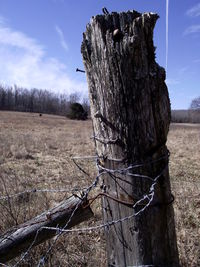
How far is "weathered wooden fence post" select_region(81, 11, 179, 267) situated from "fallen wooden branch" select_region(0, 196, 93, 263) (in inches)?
10.5

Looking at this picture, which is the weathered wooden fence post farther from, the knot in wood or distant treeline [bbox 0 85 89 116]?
distant treeline [bbox 0 85 89 116]

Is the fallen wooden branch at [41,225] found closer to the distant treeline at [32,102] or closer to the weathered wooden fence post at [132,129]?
the weathered wooden fence post at [132,129]

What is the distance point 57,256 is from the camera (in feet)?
9.73

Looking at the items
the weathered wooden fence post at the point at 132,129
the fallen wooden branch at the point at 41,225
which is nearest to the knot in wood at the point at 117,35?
the weathered wooden fence post at the point at 132,129

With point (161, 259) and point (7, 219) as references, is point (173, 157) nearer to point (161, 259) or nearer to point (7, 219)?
point (7, 219)

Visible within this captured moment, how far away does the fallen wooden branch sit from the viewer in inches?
65.0

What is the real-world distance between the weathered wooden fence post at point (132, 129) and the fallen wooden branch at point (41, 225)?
0.27 m

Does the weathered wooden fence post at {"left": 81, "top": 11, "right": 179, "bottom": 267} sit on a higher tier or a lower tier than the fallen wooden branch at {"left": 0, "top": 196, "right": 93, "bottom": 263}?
higher

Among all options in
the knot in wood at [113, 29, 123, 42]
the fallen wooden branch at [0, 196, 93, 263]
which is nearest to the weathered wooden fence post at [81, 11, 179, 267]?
the knot in wood at [113, 29, 123, 42]

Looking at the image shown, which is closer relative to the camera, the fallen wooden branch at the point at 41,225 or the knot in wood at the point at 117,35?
the knot in wood at the point at 117,35

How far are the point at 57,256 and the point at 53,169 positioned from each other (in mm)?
5867

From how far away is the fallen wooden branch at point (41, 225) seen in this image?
1.65 meters

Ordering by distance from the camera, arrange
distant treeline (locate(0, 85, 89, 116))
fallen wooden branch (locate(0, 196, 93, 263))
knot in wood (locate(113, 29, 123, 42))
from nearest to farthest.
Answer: knot in wood (locate(113, 29, 123, 42)) < fallen wooden branch (locate(0, 196, 93, 263)) < distant treeline (locate(0, 85, 89, 116))

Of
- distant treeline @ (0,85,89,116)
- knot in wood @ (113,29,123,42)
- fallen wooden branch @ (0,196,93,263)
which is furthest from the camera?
distant treeline @ (0,85,89,116)
